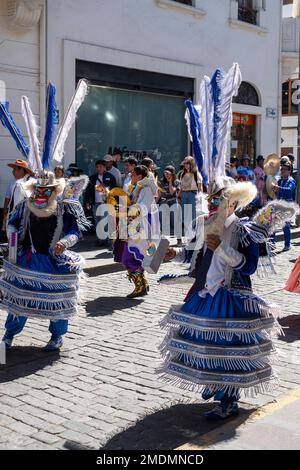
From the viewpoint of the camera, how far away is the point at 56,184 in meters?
5.75

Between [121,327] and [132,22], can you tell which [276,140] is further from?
[121,327]

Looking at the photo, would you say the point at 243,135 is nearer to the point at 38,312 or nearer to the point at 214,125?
the point at 38,312

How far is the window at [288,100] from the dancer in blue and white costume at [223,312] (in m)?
22.8

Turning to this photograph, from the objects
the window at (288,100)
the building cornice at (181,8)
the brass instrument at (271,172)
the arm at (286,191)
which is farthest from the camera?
the window at (288,100)

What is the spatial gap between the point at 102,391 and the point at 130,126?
10922mm

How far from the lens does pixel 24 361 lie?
18.4ft

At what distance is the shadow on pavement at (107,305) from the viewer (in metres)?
→ 7.57

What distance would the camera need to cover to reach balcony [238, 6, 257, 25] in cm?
1838

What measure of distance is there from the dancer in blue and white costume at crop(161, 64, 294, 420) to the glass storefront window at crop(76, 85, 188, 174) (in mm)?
9815

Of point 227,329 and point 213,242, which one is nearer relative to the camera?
point 227,329

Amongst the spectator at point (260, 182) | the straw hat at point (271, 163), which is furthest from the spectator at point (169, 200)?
the straw hat at point (271, 163)

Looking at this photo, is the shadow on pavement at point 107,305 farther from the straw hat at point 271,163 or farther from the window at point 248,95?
the window at point 248,95

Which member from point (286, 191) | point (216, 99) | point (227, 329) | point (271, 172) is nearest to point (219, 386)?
point (227, 329)

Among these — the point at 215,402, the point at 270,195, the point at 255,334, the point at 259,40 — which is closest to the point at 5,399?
the point at 215,402
